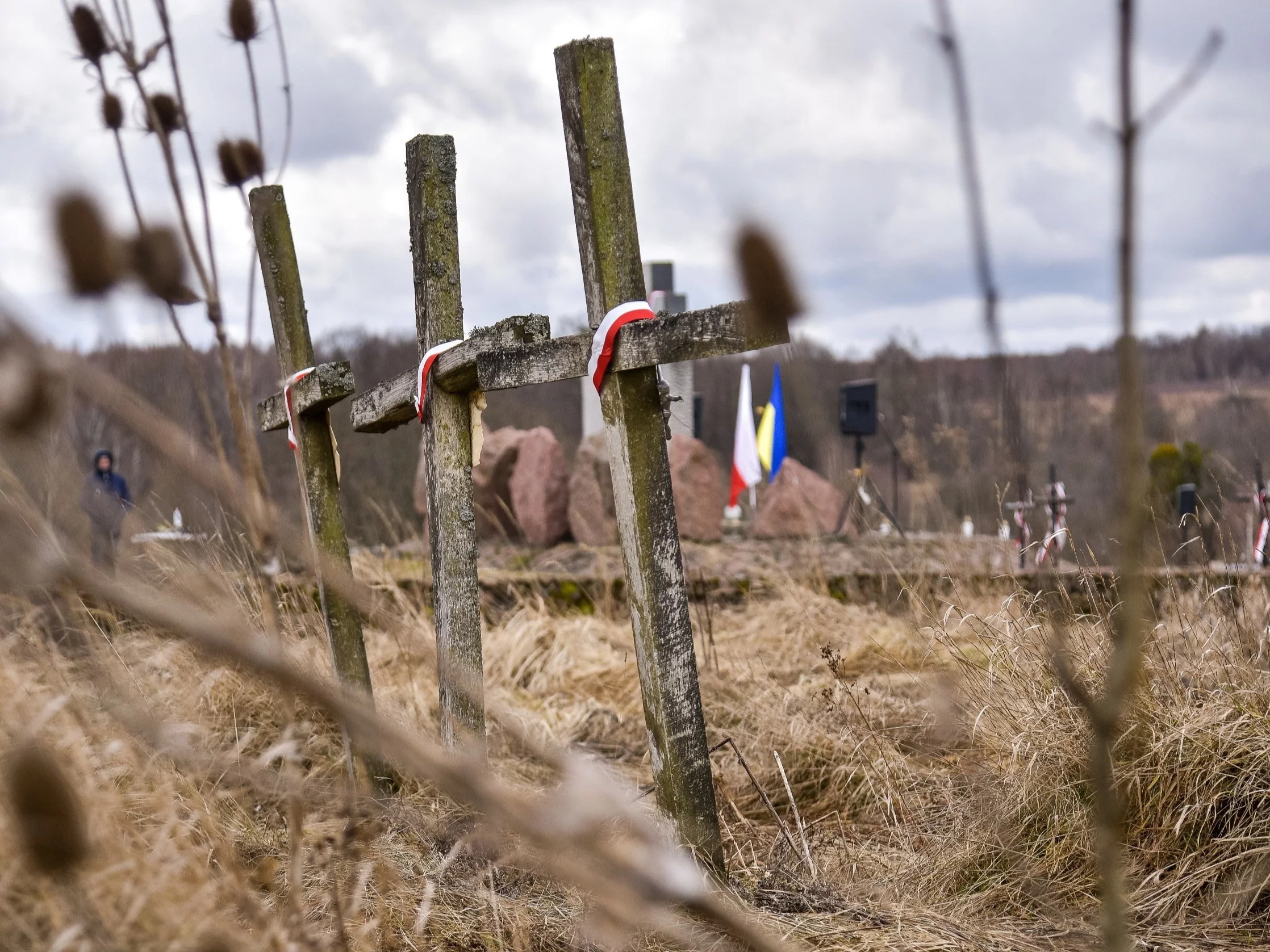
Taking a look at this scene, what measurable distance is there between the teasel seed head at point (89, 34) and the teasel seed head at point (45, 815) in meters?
0.84

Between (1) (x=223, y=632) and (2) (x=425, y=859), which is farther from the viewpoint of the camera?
(2) (x=425, y=859)

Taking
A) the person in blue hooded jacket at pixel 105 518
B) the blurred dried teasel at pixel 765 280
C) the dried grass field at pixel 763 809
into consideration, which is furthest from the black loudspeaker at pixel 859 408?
the blurred dried teasel at pixel 765 280

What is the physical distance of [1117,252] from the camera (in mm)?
529

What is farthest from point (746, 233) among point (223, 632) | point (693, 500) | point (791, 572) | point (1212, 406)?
point (1212, 406)

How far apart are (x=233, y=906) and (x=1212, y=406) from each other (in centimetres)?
3814

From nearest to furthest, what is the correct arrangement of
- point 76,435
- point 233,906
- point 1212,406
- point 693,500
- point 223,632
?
1. point 223,632
2. point 233,906
3. point 693,500
4. point 76,435
5. point 1212,406

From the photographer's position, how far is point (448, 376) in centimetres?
286

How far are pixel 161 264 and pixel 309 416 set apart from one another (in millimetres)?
2506

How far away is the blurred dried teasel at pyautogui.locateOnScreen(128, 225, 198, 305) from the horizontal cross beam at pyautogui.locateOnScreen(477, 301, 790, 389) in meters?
0.95

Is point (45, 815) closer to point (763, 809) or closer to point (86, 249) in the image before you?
point (86, 249)

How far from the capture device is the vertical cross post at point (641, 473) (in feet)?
7.69

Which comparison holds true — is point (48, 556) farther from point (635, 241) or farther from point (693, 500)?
point (693, 500)

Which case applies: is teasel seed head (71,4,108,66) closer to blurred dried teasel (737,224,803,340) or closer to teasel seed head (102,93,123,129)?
teasel seed head (102,93,123,129)

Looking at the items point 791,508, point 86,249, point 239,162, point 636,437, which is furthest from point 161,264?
point 791,508
